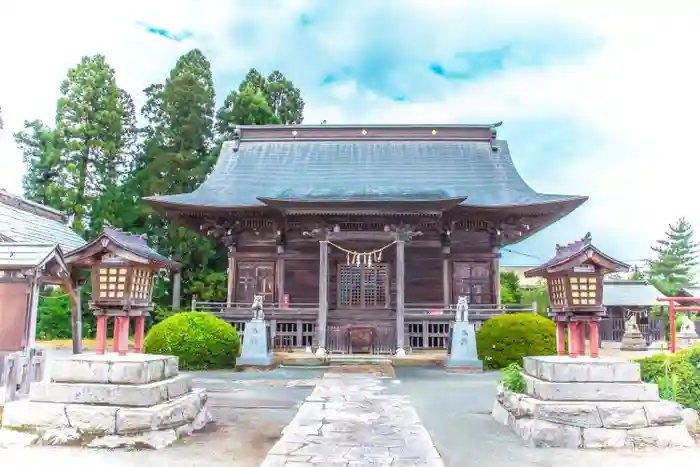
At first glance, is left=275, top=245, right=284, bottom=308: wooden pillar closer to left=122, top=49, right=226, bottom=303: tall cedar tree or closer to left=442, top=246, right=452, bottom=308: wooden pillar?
left=442, top=246, right=452, bottom=308: wooden pillar

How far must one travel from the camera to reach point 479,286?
18.4 m

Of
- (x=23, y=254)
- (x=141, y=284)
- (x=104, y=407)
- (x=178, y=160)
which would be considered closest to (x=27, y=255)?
(x=23, y=254)

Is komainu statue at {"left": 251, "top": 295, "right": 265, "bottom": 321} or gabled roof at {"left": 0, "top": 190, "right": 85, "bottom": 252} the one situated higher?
gabled roof at {"left": 0, "top": 190, "right": 85, "bottom": 252}

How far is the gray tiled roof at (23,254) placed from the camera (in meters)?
9.77

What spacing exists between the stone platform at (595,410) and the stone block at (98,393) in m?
4.58

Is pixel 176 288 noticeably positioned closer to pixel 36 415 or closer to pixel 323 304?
pixel 323 304

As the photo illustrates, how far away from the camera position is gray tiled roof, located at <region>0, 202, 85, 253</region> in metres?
11.8

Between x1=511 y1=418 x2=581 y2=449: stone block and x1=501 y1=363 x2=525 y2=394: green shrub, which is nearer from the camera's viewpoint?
x1=511 y1=418 x2=581 y2=449: stone block

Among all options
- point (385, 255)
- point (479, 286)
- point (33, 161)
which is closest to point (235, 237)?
point (385, 255)

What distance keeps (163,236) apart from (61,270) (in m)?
17.0

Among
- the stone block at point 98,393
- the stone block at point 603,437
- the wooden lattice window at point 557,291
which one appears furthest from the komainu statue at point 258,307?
the stone block at point 603,437

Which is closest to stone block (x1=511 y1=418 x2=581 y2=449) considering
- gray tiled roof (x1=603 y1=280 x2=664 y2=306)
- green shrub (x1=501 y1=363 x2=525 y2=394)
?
green shrub (x1=501 y1=363 x2=525 y2=394)

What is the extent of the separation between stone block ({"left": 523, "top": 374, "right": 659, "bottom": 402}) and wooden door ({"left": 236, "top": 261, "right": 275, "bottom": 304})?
13.5 m

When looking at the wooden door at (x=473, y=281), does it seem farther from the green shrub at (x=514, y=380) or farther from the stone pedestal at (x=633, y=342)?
the green shrub at (x=514, y=380)
